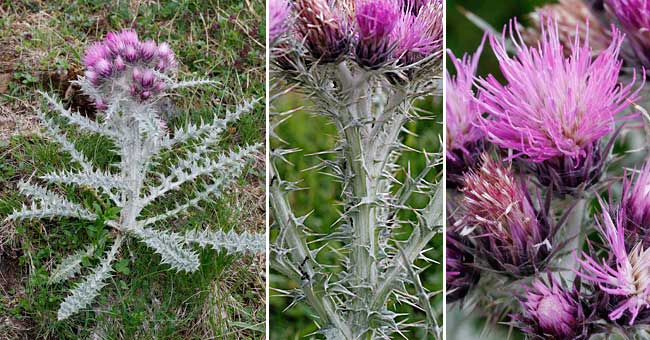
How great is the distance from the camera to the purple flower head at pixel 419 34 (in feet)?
3.45

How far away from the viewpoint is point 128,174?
1691 mm

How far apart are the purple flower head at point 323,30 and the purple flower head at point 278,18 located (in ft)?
0.09

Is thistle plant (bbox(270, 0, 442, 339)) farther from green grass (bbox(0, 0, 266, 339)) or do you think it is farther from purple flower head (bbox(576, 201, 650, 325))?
green grass (bbox(0, 0, 266, 339))

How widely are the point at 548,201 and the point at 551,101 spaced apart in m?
0.15

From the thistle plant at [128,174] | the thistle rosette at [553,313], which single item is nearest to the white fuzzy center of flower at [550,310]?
the thistle rosette at [553,313]

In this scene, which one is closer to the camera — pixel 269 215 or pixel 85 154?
pixel 269 215

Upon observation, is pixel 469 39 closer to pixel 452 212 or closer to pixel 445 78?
pixel 445 78

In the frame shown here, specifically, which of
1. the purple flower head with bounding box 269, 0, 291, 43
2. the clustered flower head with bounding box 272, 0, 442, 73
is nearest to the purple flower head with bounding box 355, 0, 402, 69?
the clustered flower head with bounding box 272, 0, 442, 73

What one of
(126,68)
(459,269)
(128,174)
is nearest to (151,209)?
(128,174)

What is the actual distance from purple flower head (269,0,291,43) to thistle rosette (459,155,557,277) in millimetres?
358

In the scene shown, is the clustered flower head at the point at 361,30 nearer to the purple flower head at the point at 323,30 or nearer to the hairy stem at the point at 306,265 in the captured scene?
the purple flower head at the point at 323,30

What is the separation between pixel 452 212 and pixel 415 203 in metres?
0.06

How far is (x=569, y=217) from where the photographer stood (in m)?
1.14

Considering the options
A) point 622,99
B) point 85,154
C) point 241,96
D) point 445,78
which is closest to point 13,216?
point 85,154
